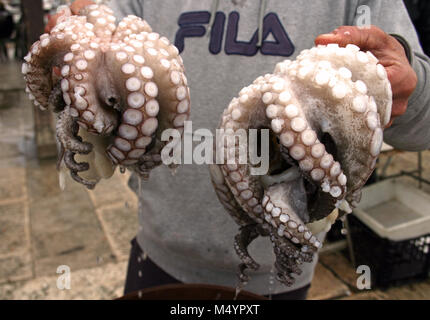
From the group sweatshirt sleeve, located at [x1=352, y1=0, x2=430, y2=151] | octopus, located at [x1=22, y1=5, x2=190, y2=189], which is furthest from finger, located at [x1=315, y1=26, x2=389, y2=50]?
octopus, located at [x1=22, y1=5, x2=190, y2=189]

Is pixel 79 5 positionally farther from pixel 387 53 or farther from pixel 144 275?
pixel 144 275

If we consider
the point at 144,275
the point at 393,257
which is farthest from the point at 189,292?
the point at 393,257

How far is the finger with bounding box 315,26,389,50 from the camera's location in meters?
0.56

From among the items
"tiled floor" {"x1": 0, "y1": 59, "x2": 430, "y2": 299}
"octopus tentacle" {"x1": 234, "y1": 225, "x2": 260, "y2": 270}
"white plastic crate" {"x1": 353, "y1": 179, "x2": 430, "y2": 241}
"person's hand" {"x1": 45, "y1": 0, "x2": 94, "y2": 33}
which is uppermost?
"person's hand" {"x1": 45, "y1": 0, "x2": 94, "y2": 33}

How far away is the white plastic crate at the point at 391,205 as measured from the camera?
215 cm

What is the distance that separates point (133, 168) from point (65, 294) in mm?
1567

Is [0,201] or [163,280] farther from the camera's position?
[0,201]

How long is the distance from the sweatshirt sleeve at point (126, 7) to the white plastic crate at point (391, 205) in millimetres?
1542

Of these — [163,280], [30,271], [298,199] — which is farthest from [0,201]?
[298,199]

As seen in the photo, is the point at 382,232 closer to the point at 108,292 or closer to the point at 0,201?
the point at 108,292

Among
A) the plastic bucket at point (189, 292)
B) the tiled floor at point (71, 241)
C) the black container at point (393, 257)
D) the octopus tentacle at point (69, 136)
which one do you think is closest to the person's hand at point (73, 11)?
the octopus tentacle at point (69, 136)

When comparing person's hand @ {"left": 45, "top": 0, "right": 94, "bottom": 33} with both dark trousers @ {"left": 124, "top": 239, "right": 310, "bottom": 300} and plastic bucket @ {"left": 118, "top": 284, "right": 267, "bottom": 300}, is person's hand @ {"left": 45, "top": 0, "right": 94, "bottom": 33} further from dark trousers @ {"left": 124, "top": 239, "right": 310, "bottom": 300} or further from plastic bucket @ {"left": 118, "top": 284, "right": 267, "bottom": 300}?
dark trousers @ {"left": 124, "top": 239, "right": 310, "bottom": 300}

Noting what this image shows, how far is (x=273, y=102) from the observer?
51 centimetres

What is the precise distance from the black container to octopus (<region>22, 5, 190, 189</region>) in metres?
1.69
